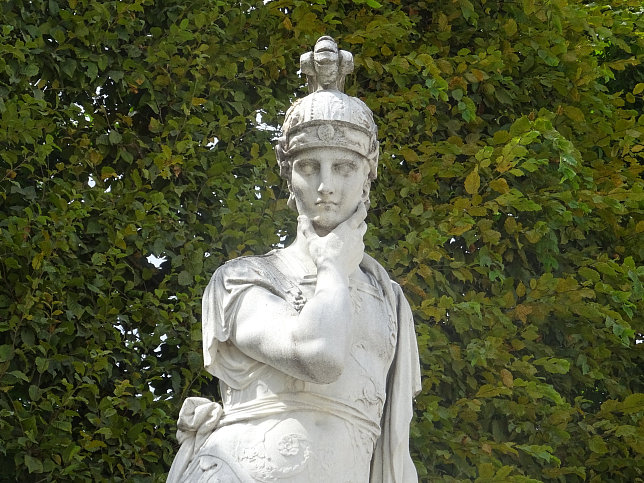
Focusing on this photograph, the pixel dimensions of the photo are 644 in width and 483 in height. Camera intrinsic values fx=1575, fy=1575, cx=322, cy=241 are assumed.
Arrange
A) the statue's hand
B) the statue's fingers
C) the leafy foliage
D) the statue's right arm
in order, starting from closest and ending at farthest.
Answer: the statue's right arm, the statue's hand, the statue's fingers, the leafy foliage

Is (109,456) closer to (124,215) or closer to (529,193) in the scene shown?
(124,215)

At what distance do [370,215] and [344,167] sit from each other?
13.0 ft

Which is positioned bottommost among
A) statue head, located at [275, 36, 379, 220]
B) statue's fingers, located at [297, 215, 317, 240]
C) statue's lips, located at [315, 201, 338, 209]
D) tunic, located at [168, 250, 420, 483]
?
tunic, located at [168, 250, 420, 483]

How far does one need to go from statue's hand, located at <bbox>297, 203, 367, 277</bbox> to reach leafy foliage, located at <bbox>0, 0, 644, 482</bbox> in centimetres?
301

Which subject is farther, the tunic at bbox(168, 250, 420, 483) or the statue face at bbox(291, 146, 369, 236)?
the statue face at bbox(291, 146, 369, 236)

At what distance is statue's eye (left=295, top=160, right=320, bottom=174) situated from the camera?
555 cm

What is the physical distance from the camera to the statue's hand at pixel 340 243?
17.5 ft

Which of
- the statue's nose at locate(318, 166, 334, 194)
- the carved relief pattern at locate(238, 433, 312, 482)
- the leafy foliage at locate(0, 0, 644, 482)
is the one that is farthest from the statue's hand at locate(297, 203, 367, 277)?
the leafy foliage at locate(0, 0, 644, 482)

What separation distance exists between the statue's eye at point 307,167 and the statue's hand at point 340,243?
168mm

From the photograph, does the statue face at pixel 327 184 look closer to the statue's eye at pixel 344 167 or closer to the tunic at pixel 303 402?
the statue's eye at pixel 344 167

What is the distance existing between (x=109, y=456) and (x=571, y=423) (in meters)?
2.89

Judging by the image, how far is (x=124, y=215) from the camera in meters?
8.78

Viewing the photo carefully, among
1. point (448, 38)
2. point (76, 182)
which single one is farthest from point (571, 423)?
point (76, 182)

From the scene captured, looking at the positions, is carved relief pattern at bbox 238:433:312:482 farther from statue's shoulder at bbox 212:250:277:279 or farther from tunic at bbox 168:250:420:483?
statue's shoulder at bbox 212:250:277:279
